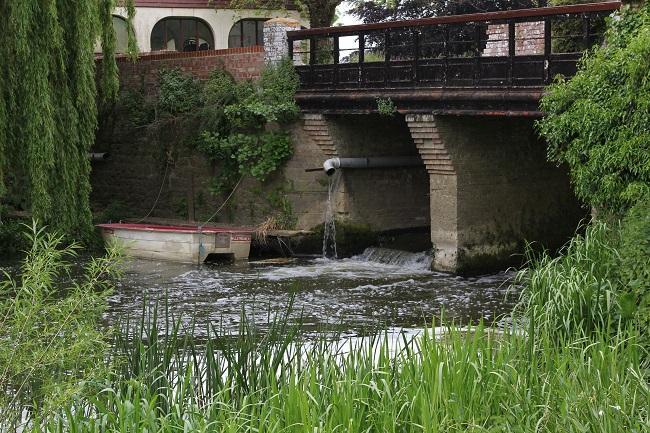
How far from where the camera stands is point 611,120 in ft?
43.5

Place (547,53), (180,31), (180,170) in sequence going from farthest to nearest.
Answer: (180,31), (180,170), (547,53)

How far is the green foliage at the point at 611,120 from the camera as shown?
1284 cm

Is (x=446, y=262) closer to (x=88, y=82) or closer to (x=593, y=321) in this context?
(x=88, y=82)

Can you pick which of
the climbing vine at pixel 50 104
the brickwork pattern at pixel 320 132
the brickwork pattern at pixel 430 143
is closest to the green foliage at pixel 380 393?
the climbing vine at pixel 50 104

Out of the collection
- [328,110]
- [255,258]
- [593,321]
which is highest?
[328,110]

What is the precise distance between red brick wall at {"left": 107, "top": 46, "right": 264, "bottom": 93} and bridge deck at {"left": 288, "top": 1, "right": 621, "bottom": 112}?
2.92 feet

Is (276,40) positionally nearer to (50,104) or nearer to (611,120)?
(50,104)

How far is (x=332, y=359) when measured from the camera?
720cm

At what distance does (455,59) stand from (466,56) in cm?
122

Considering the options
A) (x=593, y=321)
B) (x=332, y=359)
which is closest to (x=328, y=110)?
(x=593, y=321)

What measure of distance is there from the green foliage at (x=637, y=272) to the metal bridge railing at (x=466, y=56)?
20.1ft

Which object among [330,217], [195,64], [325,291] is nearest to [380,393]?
[325,291]

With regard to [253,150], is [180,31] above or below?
above

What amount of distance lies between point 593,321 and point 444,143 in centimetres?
919
